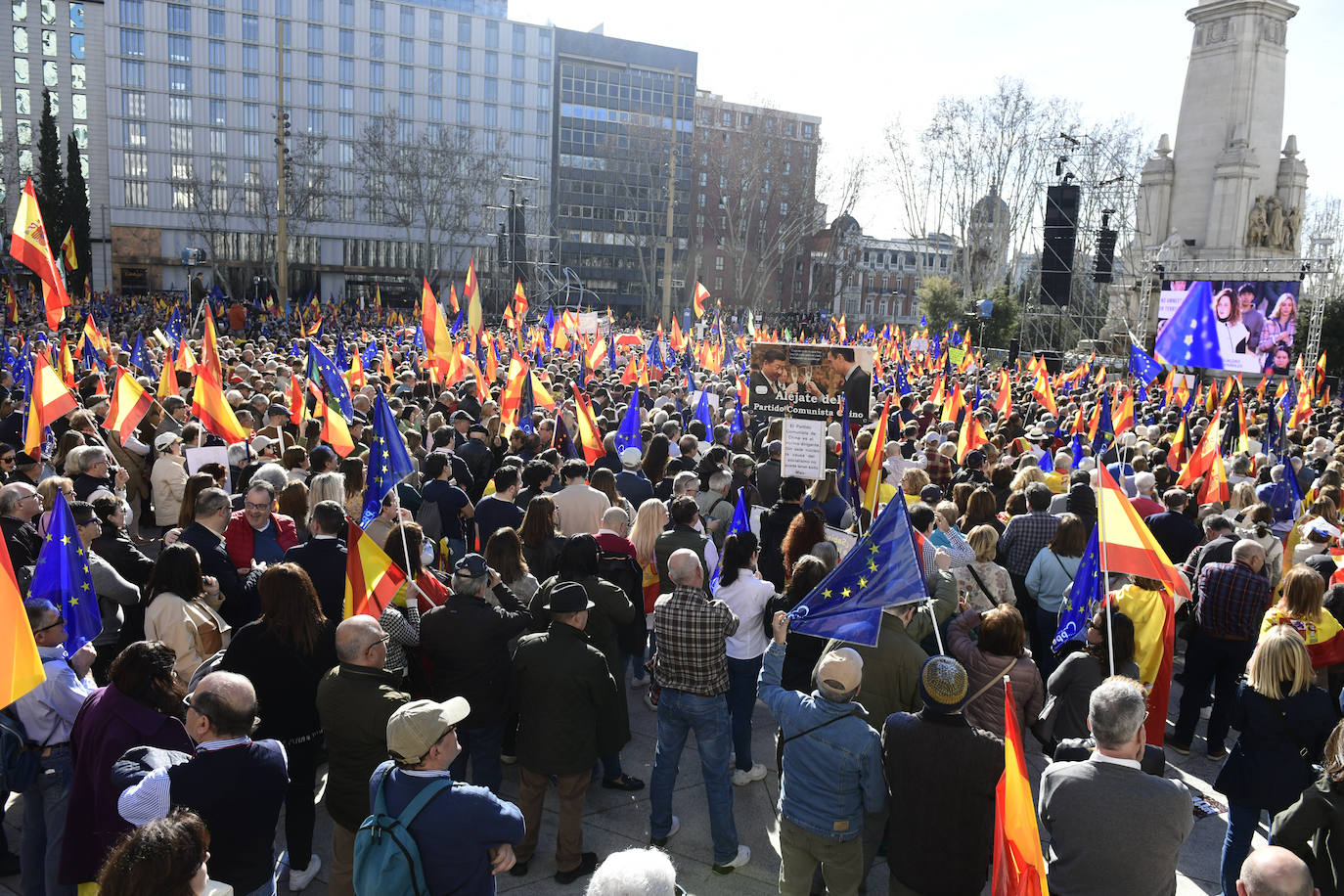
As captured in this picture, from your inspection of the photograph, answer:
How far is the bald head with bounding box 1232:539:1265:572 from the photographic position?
18.7ft

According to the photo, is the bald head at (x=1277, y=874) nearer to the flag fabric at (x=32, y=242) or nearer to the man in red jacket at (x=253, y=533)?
the man in red jacket at (x=253, y=533)

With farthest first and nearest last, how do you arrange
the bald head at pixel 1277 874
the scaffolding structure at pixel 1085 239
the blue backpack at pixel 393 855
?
the scaffolding structure at pixel 1085 239, the blue backpack at pixel 393 855, the bald head at pixel 1277 874

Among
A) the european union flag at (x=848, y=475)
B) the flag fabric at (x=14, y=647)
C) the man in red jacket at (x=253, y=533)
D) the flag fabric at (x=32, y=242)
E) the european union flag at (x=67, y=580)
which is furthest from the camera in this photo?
the flag fabric at (x=32, y=242)

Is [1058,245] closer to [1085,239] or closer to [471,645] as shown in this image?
[1085,239]

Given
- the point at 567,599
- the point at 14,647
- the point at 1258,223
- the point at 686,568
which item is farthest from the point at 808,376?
the point at 1258,223

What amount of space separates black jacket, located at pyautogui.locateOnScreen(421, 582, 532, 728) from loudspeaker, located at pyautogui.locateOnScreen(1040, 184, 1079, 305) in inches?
1195

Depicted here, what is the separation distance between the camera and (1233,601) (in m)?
5.76

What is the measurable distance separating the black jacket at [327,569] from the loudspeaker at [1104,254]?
3099 centimetres

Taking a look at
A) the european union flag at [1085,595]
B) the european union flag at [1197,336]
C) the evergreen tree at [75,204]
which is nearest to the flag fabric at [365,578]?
the european union flag at [1085,595]

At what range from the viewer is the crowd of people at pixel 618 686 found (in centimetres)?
318

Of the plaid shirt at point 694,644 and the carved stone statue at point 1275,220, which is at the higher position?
the carved stone statue at point 1275,220

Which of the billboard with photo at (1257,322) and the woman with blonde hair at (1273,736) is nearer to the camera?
the woman with blonde hair at (1273,736)

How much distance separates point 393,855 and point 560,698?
145 centimetres

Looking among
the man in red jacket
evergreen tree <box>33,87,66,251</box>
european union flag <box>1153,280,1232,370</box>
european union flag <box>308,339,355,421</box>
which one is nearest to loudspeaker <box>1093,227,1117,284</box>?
european union flag <box>1153,280,1232,370</box>
